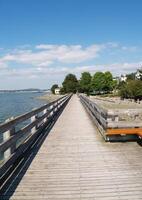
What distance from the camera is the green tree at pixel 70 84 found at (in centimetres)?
15162

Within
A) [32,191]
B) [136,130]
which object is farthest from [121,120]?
[32,191]

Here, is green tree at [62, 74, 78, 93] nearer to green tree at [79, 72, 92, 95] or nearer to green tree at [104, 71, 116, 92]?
green tree at [79, 72, 92, 95]

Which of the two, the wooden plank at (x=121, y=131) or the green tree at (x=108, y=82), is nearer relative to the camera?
the wooden plank at (x=121, y=131)

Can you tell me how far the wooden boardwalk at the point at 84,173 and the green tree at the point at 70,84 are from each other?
14033cm

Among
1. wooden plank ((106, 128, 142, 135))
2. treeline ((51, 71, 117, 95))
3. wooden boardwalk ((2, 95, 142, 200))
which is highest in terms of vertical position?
treeline ((51, 71, 117, 95))

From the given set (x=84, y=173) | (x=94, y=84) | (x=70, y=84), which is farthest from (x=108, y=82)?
(x=84, y=173)

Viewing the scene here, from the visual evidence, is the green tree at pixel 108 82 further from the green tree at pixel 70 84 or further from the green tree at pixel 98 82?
the green tree at pixel 70 84

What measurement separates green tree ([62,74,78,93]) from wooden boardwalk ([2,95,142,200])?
140m

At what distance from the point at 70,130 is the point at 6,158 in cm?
781

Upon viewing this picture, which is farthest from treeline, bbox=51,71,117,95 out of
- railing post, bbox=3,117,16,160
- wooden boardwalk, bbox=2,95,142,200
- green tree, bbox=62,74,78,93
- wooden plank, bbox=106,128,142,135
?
railing post, bbox=3,117,16,160

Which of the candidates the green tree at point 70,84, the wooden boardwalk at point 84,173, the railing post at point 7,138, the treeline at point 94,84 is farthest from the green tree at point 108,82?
the railing post at point 7,138

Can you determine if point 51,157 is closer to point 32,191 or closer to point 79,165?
point 79,165

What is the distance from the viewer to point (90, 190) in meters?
6.09

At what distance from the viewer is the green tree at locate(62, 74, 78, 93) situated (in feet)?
497
